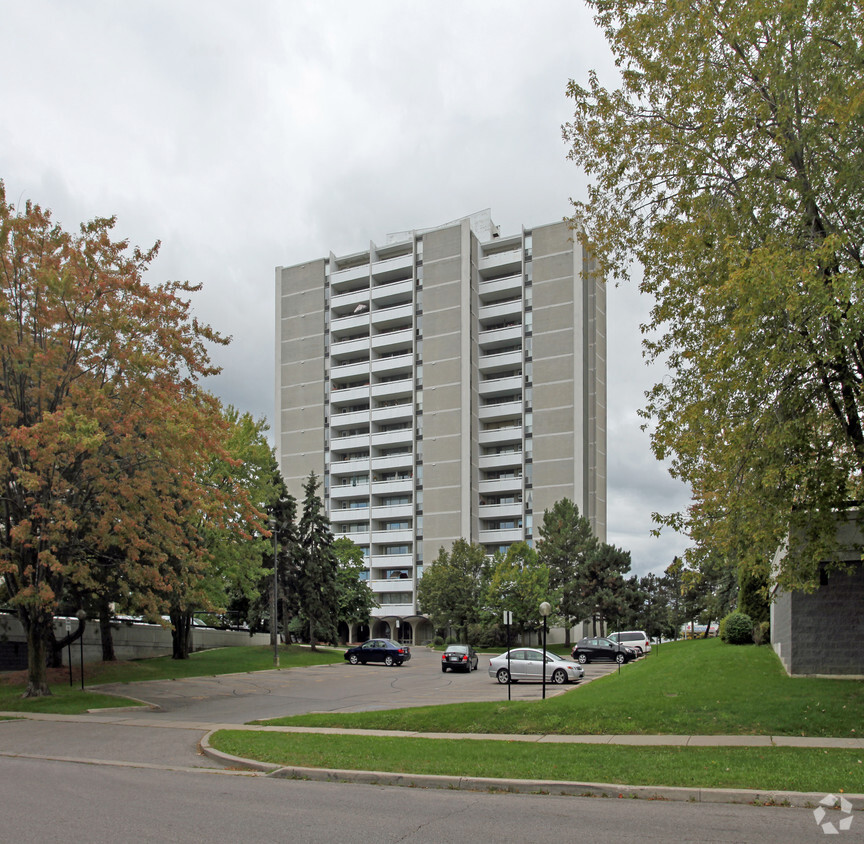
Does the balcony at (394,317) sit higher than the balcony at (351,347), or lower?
higher

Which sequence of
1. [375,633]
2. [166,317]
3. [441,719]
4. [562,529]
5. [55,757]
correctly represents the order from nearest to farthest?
[55,757], [441,719], [166,317], [562,529], [375,633]

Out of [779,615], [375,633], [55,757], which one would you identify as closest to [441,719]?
[55,757]

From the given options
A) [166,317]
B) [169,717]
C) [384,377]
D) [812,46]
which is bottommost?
[169,717]

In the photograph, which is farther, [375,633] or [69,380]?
[375,633]

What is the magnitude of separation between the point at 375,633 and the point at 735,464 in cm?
7975

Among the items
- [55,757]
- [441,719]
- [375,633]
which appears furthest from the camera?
[375,633]

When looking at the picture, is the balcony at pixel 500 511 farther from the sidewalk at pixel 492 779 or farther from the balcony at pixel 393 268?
the sidewalk at pixel 492 779

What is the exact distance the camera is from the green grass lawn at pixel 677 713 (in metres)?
15.4

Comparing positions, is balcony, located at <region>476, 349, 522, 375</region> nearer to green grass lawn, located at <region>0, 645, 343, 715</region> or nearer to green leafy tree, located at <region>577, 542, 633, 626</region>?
green leafy tree, located at <region>577, 542, 633, 626</region>

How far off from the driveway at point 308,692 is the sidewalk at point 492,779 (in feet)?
7.88

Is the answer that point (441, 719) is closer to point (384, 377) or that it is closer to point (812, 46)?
point (812, 46)

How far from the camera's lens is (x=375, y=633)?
299 feet

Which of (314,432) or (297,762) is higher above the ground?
(314,432)

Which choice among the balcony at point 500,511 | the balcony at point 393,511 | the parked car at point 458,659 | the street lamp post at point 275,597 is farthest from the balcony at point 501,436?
the parked car at point 458,659
